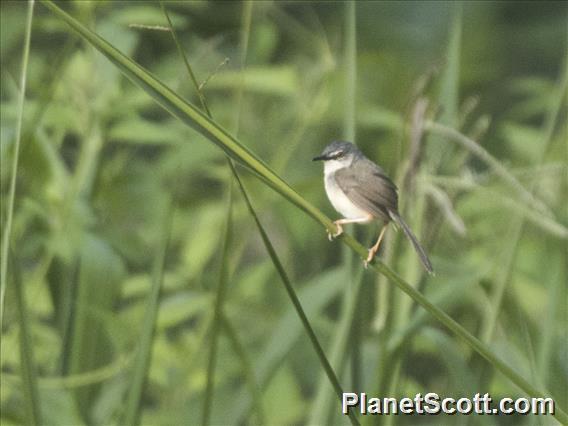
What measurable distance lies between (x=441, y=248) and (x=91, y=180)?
0.51 metres

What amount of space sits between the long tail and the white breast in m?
0.02

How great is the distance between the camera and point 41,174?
1542 millimetres

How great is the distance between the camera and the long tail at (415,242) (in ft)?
2.77

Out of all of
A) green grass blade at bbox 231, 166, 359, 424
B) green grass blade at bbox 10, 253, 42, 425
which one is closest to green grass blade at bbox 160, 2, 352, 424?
green grass blade at bbox 231, 166, 359, 424

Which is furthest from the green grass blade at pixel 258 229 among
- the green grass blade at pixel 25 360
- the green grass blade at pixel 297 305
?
the green grass blade at pixel 25 360

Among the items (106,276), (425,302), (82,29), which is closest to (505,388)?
(106,276)

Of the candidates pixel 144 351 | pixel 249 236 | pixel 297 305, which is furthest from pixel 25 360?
pixel 249 236

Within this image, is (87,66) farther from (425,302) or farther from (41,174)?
(425,302)

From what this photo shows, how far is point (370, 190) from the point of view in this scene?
95cm

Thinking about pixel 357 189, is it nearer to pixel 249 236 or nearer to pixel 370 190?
pixel 370 190

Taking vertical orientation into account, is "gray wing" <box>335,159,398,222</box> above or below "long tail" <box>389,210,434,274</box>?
above

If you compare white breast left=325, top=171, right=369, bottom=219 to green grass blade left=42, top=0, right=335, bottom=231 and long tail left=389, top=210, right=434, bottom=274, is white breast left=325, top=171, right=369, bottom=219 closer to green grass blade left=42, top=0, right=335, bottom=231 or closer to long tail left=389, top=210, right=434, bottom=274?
long tail left=389, top=210, right=434, bottom=274

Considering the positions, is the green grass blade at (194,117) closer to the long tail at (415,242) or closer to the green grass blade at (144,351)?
the long tail at (415,242)

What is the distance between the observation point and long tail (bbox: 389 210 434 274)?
0.85 meters
